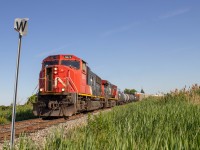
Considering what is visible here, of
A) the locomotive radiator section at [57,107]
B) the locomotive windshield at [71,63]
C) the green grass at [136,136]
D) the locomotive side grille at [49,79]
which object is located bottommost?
the green grass at [136,136]

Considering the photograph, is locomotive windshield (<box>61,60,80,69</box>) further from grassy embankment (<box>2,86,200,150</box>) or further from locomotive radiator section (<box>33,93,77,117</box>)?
grassy embankment (<box>2,86,200,150</box>)

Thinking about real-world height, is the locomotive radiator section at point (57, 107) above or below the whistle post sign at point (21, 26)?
below

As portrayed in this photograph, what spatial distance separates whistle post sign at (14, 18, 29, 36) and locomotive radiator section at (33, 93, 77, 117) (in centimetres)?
1189

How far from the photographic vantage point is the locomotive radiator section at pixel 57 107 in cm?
1822

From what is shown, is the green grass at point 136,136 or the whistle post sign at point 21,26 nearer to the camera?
the green grass at point 136,136

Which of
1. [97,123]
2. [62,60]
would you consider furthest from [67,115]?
[97,123]

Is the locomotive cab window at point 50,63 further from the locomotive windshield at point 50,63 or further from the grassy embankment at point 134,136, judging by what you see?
the grassy embankment at point 134,136

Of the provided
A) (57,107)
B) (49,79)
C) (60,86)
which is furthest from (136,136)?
(49,79)

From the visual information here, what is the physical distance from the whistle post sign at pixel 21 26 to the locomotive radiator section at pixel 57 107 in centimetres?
1189

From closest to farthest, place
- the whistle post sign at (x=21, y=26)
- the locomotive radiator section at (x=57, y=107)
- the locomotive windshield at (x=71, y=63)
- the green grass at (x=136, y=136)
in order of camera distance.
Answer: the green grass at (x=136, y=136) < the whistle post sign at (x=21, y=26) < the locomotive radiator section at (x=57, y=107) < the locomotive windshield at (x=71, y=63)

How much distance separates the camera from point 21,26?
654cm

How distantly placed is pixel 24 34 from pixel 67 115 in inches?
478

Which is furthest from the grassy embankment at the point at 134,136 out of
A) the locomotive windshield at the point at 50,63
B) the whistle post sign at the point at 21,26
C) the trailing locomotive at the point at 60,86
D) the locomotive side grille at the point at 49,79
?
the locomotive windshield at the point at 50,63

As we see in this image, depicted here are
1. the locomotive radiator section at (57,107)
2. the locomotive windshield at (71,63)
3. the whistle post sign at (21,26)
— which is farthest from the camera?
the locomotive windshield at (71,63)
